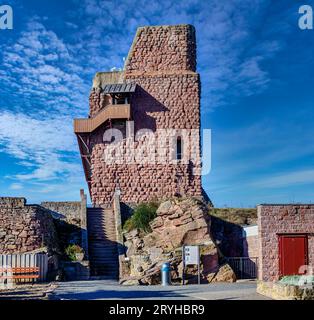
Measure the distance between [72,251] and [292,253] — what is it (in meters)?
11.3

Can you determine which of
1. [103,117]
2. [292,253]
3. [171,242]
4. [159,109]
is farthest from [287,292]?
[103,117]

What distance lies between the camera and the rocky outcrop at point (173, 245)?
2198 cm

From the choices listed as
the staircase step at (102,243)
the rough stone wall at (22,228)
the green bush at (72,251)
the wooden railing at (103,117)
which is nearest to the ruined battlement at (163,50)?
the wooden railing at (103,117)

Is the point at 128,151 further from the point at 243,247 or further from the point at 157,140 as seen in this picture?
the point at 243,247

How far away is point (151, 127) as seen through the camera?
3306 centimetres

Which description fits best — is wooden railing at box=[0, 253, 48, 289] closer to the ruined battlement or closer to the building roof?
the building roof

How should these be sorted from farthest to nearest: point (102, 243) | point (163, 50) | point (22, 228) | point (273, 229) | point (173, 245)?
point (163, 50)
point (102, 243)
point (22, 228)
point (173, 245)
point (273, 229)

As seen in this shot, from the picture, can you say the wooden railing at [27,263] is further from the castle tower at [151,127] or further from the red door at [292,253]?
the castle tower at [151,127]

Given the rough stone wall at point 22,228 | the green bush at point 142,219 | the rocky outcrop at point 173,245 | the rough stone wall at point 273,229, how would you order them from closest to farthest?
the rough stone wall at point 273,229
the rocky outcrop at point 173,245
the rough stone wall at point 22,228
the green bush at point 142,219

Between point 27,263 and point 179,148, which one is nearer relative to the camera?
point 27,263

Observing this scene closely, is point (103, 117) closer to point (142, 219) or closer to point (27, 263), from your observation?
point (142, 219)

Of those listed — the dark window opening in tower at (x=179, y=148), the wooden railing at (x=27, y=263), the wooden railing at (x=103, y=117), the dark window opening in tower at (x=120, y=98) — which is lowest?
the wooden railing at (x=27, y=263)

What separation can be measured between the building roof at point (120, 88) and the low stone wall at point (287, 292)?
65.8ft
